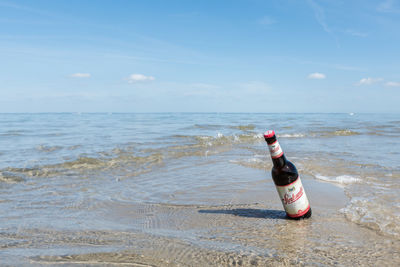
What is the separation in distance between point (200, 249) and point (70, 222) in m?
1.69

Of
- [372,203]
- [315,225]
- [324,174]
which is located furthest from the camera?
[324,174]

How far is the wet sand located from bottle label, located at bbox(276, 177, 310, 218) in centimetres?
13

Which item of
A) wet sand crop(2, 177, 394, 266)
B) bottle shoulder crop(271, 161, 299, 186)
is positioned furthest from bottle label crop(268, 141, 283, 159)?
wet sand crop(2, 177, 394, 266)

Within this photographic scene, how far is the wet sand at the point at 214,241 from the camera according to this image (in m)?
2.16

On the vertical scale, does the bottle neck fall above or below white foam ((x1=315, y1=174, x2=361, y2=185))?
above

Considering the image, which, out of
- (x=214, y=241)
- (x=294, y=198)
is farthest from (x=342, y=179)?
(x=214, y=241)

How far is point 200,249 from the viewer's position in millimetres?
2357

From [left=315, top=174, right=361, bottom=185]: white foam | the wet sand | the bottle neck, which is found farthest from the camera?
[left=315, top=174, right=361, bottom=185]: white foam

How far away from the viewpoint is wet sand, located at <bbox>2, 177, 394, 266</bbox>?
2.16 metres

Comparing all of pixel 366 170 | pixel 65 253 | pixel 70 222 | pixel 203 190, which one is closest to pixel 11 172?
pixel 70 222

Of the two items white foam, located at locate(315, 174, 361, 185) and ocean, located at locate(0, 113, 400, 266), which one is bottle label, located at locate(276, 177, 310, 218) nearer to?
ocean, located at locate(0, 113, 400, 266)

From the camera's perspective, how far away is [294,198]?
2.78 metres

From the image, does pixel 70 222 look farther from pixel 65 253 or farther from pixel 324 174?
pixel 324 174

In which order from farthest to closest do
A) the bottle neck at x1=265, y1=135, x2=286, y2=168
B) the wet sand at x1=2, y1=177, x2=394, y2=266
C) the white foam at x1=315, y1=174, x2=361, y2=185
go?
the white foam at x1=315, y1=174, x2=361, y2=185 < the bottle neck at x1=265, y1=135, x2=286, y2=168 < the wet sand at x1=2, y1=177, x2=394, y2=266
